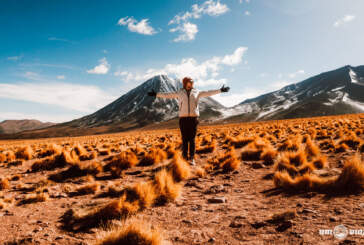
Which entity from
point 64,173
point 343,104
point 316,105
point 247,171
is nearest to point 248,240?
point 247,171

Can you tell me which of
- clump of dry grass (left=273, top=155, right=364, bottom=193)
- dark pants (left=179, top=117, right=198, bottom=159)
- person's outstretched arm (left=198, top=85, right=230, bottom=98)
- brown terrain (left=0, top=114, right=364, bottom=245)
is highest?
person's outstretched arm (left=198, top=85, right=230, bottom=98)

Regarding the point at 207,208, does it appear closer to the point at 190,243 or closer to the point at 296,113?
the point at 190,243

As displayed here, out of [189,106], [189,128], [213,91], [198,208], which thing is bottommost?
[198,208]

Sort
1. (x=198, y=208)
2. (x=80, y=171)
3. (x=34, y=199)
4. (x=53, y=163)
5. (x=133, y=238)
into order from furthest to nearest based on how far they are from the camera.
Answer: (x=53, y=163) < (x=80, y=171) < (x=34, y=199) < (x=198, y=208) < (x=133, y=238)

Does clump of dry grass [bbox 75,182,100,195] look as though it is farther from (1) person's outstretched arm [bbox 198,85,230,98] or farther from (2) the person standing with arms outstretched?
(1) person's outstretched arm [bbox 198,85,230,98]

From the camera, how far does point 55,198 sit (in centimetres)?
446

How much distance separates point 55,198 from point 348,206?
5.33 m

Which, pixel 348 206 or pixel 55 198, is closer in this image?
pixel 348 206

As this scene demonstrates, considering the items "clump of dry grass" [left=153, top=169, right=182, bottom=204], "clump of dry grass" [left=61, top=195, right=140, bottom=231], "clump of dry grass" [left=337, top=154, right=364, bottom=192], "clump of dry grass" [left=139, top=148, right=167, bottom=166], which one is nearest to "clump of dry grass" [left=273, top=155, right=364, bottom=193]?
"clump of dry grass" [left=337, top=154, right=364, bottom=192]

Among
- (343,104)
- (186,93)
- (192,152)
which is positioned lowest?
(192,152)

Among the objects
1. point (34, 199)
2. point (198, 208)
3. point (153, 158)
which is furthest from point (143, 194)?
point (153, 158)

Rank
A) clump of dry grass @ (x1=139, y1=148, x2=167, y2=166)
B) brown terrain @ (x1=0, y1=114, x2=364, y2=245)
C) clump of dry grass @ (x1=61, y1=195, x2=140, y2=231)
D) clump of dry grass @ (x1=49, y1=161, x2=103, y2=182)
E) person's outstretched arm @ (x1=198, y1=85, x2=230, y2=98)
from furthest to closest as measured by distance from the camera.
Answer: clump of dry grass @ (x1=139, y1=148, x2=167, y2=166) < person's outstretched arm @ (x1=198, y1=85, x2=230, y2=98) < clump of dry grass @ (x1=49, y1=161, x2=103, y2=182) < clump of dry grass @ (x1=61, y1=195, x2=140, y2=231) < brown terrain @ (x1=0, y1=114, x2=364, y2=245)

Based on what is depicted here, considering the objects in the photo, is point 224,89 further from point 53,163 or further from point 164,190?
point 53,163

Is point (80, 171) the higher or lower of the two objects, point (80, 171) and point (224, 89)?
the lower
